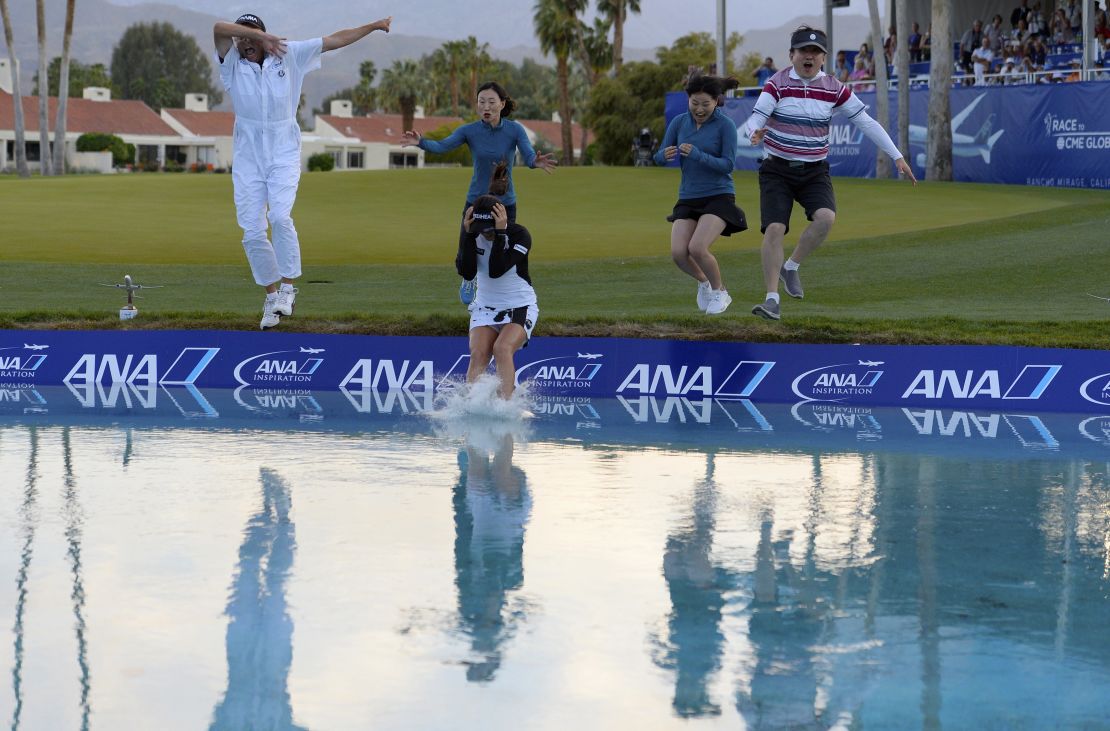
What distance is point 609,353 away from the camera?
12211mm

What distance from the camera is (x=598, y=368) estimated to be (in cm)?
1226

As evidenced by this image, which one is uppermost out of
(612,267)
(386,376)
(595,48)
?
(595,48)

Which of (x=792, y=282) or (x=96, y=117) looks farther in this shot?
(x=96, y=117)

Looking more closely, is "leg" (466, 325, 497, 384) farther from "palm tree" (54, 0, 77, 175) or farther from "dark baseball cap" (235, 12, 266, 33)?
"palm tree" (54, 0, 77, 175)

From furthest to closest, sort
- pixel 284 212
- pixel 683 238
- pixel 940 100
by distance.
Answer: pixel 940 100 → pixel 683 238 → pixel 284 212

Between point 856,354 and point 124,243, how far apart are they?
1563cm

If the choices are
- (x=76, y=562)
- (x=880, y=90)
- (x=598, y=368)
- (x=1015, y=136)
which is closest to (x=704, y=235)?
(x=598, y=368)

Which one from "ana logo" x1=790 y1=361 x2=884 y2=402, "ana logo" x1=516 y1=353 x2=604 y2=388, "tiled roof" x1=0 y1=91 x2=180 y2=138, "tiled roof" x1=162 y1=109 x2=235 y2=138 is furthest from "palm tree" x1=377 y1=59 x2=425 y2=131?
"ana logo" x1=790 y1=361 x2=884 y2=402

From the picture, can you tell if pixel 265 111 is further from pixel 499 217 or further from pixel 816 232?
pixel 816 232

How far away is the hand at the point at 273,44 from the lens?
11.2m

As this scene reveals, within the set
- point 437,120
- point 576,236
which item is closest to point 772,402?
point 576,236

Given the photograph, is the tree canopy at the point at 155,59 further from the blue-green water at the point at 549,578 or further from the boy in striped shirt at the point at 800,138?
the blue-green water at the point at 549,578

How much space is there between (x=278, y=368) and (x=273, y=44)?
2850mm

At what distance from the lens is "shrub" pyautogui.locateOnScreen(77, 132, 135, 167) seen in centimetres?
9499
